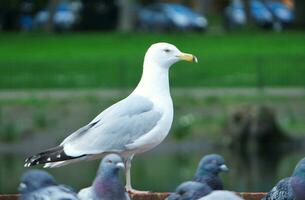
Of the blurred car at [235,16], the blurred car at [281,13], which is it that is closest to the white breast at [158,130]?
the blurred car at [235,16]

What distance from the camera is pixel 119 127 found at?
40.7 feet

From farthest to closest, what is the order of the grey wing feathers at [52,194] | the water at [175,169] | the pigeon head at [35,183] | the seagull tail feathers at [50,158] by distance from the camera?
1. the water at [175,169]
2. the seagull tail feathers at [50,158]
3. the pigeon head at [35,183]
4. the grey wing feathers at [52,194]

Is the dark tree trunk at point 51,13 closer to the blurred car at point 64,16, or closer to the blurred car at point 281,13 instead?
the blurred car at point 64,16

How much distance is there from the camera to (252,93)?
2816cm

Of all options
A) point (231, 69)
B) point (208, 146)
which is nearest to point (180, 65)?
point (231, 69)

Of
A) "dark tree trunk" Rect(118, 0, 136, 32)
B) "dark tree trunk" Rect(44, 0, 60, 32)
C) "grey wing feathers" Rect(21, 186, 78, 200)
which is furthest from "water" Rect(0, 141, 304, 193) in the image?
"dark tree trunk" Rect(118, 0, 136, 32)

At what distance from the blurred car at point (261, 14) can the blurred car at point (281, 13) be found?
27 centimetres

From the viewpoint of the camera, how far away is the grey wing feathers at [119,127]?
40.2ft

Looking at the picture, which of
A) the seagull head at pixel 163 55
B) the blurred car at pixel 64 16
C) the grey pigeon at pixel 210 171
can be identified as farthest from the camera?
the blurred car at pixel 64 16

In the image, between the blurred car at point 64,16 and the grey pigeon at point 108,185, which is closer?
the grey pigeon at point 108,185

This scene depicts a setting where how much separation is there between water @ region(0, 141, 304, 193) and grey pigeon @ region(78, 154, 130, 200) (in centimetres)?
1055

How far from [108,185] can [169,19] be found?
4330 centimetres

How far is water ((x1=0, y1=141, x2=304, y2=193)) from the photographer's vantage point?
73.0 feet

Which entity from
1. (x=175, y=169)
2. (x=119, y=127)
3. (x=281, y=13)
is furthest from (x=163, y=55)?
(x=281, y=13)
